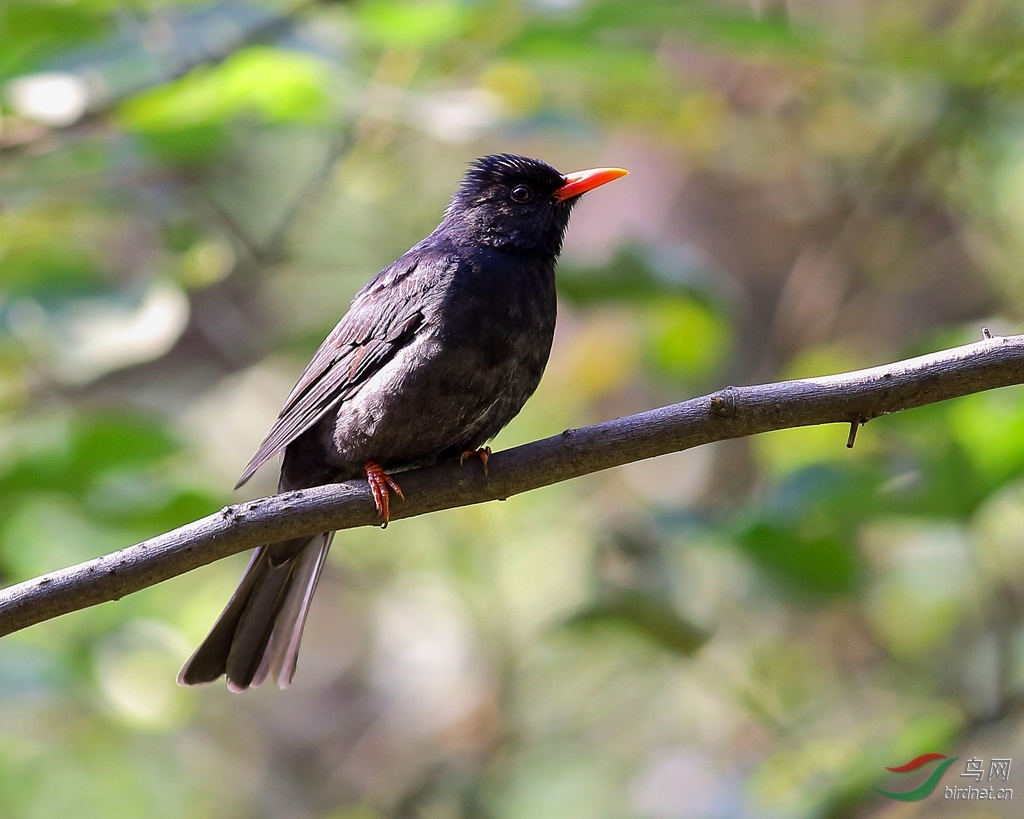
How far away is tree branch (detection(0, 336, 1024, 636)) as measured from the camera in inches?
98.0

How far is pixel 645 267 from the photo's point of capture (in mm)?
4566

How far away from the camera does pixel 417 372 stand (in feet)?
11.6

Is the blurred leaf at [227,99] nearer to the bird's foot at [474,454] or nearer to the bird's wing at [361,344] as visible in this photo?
the bird's wing at [361,344]

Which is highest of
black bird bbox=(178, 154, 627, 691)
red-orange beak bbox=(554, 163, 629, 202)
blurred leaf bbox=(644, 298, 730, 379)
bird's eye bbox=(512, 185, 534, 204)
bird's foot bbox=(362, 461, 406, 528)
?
bird's eye bbox=(512, 185, 534, 204)

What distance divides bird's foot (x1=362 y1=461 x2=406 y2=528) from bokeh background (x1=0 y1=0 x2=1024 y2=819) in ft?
2.60

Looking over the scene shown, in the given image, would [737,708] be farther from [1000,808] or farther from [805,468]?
[805,468]

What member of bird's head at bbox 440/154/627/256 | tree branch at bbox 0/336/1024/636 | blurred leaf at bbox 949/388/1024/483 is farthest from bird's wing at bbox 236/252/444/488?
blurred leaf at bbox 949/388/1024/483

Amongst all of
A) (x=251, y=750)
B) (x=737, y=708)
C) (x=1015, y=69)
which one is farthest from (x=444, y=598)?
(x=1015, y=69)

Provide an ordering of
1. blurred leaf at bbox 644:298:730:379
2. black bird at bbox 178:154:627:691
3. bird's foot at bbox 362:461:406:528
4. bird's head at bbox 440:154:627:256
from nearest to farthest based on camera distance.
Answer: bird's foot at bbox 362:461:406:528 → black bird at bbox 178:154:627:691 → bird's head at bbox 440:154:627:256 → blurred leaf at bbox 644:298:730:379

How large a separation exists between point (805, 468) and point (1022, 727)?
3.97 feet

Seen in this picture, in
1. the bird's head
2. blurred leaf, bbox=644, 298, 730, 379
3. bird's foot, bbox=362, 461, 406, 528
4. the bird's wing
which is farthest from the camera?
blurred leaf, bbox=644, 298, 730, 379

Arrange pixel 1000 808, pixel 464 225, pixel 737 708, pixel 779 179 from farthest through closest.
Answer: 1. pixel 779 179
2. pixel 737 708
3. pixel 1000 808
4. pixel 464 225

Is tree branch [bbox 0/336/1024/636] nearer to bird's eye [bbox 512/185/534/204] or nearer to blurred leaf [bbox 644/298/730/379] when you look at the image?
bird's eye [bbox 512/185/534/204]

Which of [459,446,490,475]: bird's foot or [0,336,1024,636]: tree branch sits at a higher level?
[459,446,490,475]: bird's foot
